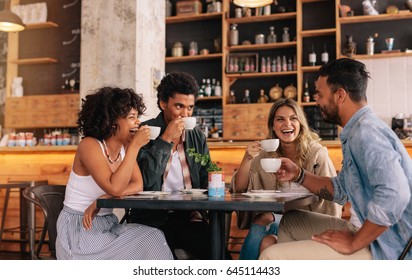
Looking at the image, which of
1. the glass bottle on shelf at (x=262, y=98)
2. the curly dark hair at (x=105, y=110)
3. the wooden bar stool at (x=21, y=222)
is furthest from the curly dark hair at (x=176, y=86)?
the glass bottle on shelf at (x=262, y=98)

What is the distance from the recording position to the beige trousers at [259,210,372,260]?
164 centimetres

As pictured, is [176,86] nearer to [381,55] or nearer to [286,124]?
[286,124]

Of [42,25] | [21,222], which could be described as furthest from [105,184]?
[42,25]

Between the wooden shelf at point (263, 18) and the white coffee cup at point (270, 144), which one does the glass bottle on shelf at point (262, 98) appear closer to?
the wooden shelf at point (263, 18)

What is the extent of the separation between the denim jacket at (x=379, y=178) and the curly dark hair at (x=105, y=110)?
3.26 ft

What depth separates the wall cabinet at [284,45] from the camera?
6.46 meters

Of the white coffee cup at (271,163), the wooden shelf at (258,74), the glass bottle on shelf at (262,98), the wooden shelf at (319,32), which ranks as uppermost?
the wooden shelf at (319,32)

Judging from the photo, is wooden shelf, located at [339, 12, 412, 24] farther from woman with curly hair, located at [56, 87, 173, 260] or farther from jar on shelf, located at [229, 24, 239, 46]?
woman with curly hair, located at [56, 87, 173, 260]

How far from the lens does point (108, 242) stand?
1996 mm

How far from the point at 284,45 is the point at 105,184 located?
201 inches

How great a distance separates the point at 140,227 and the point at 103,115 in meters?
0.55

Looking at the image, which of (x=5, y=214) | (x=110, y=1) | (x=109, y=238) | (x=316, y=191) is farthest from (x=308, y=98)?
(x=109, y=238)

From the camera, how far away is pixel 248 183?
2562 mm
